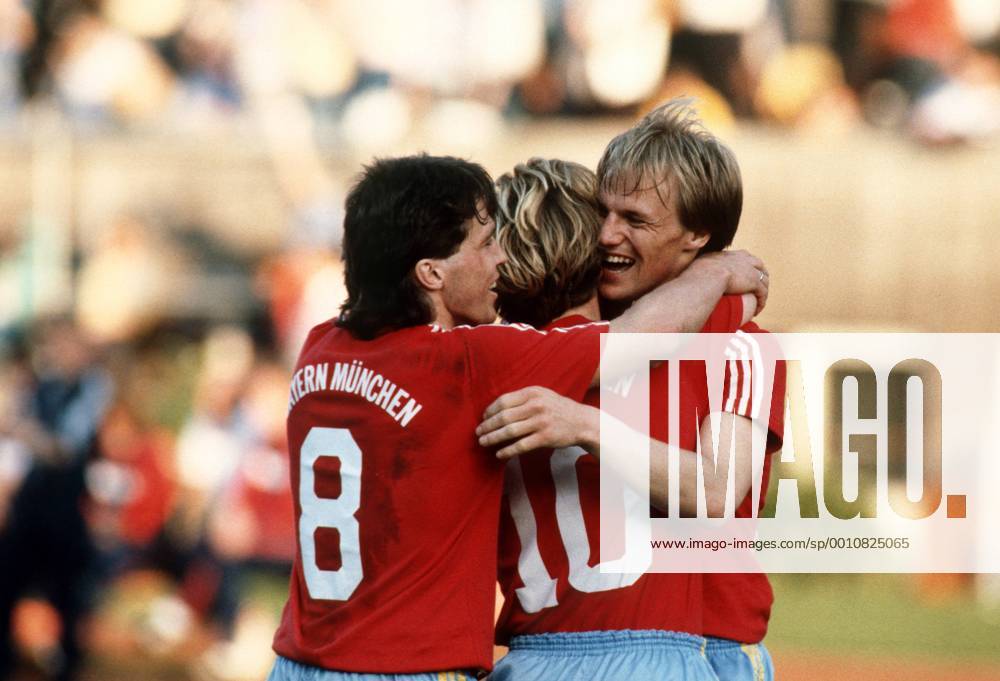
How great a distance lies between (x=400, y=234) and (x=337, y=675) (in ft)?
2.80

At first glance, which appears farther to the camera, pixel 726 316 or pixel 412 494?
pixel 726 316

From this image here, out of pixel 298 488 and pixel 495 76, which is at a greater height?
pixel 495 76

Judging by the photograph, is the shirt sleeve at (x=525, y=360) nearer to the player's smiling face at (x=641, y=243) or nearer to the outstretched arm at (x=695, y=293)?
the outstretched arm at (x=695, y=293)

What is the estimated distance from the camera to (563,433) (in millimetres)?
2771

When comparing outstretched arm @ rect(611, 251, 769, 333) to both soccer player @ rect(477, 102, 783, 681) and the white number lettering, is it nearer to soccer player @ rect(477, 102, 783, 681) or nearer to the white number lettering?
soccer player @ rect(477, 102, 783, 681)

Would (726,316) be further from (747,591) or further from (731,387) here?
(747,591)

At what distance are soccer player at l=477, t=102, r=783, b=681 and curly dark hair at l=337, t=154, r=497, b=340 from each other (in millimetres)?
185

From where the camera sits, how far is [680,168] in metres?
3.08

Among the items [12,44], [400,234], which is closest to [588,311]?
Result: [400,234]

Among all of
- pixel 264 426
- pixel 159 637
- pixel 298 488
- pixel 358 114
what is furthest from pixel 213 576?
pixel 298 488

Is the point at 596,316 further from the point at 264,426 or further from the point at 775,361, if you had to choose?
the point at 264,426

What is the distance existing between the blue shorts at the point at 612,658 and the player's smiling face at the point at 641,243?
0.74m

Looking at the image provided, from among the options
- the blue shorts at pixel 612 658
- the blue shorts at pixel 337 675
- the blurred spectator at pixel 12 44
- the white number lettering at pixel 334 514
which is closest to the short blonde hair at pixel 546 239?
the white number lettering at pixel 334 514

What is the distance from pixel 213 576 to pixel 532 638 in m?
7.25
